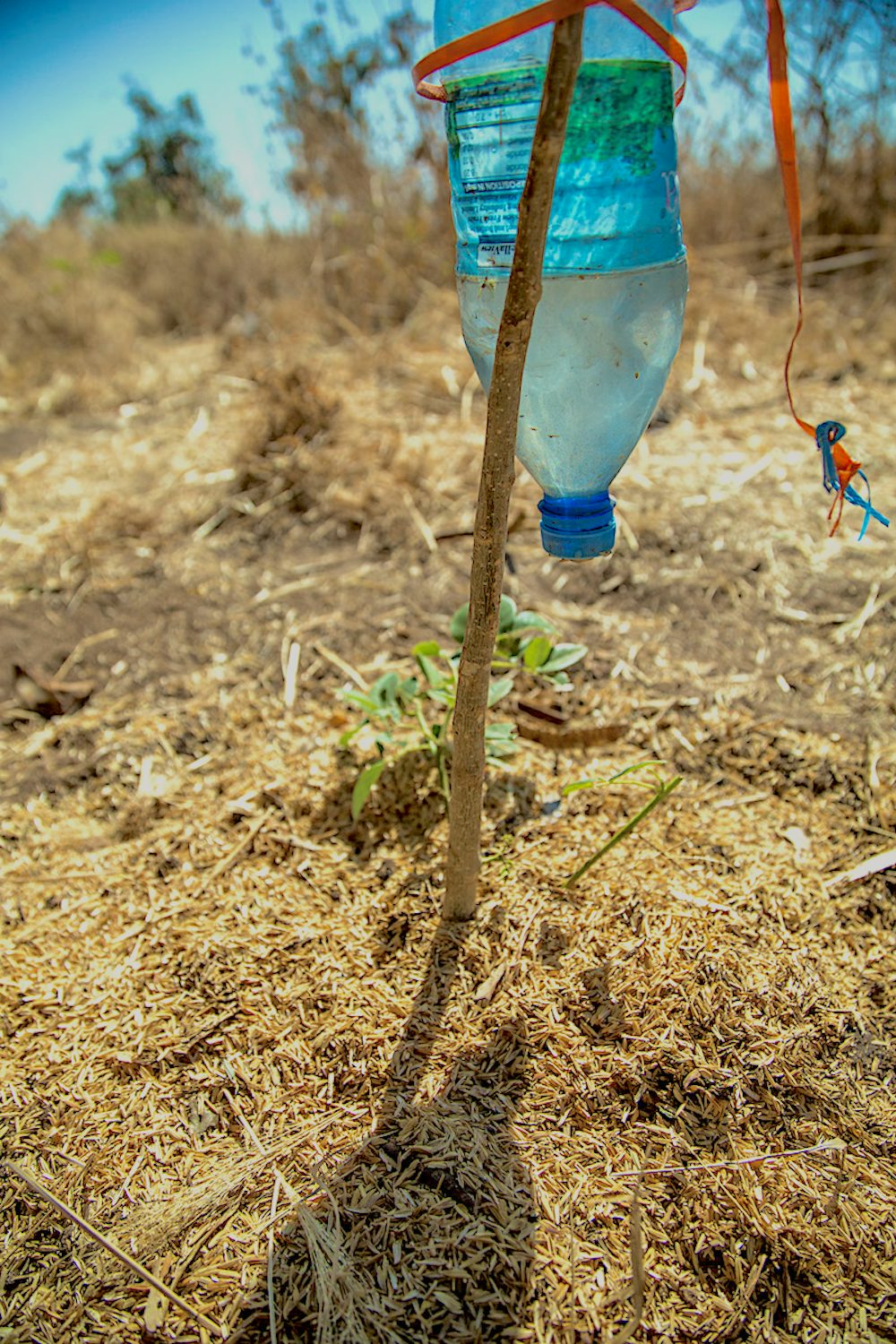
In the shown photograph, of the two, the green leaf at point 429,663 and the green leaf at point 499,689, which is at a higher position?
the green leaf at point 429,663

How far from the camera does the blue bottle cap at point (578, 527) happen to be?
4.50 ft

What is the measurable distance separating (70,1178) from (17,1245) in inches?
4.3

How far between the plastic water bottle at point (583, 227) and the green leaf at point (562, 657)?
578mm

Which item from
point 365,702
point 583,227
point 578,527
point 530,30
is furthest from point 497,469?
point 365,702

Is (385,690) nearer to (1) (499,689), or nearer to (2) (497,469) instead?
(1) (499,689)

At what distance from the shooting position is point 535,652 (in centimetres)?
194

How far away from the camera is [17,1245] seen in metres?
1.30

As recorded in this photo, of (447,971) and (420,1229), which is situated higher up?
(447,971)

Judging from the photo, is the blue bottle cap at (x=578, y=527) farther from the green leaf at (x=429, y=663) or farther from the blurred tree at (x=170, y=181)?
the blurred tree at (x=170, y=181)

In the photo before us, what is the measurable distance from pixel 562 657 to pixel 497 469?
2.77 feet

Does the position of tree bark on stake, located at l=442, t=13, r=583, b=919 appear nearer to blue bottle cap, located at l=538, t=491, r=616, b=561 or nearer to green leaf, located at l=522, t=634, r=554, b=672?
blue bottle cap, located at l=538, t=491, r=616, b=561

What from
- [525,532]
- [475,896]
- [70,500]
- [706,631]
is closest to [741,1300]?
[475,896]

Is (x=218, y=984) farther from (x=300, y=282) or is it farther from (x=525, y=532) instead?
(x=300, y=282)

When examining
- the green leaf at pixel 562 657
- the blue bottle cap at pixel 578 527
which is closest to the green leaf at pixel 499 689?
the green leaf at pixel 562 657
